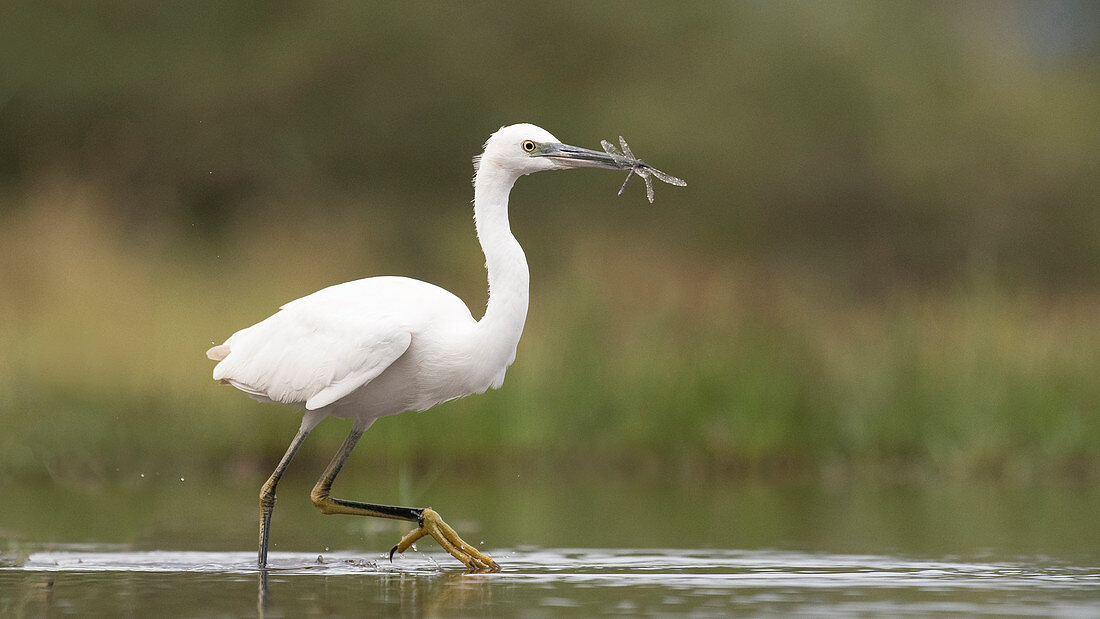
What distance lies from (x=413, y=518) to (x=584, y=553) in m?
0.91

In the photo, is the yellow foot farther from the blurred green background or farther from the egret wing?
the blurred green background

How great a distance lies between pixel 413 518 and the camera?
363 inches

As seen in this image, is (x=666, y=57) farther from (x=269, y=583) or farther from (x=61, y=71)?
(x=269, y=583)

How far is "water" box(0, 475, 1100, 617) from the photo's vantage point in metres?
7.23

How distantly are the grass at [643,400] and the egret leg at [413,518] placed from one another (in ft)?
12.7

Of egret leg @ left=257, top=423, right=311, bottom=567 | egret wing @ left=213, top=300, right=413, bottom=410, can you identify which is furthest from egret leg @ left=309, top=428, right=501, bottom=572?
egret wing @ left=213, top=300, right=413, bottom=410

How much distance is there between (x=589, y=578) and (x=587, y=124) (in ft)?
76.6

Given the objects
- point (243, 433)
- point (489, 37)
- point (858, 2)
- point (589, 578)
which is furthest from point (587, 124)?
point (589, 578)

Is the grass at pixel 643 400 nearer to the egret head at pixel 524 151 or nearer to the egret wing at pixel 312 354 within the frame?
the egret wing at pixel 312 354

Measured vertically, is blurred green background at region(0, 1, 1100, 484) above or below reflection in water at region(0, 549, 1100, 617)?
above

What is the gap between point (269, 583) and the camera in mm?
7965

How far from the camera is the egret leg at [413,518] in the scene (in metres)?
8.80

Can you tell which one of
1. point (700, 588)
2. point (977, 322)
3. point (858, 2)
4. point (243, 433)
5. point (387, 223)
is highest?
point (858, 2)

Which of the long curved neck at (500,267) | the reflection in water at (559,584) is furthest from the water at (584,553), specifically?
the long curved neck at (500,267)
